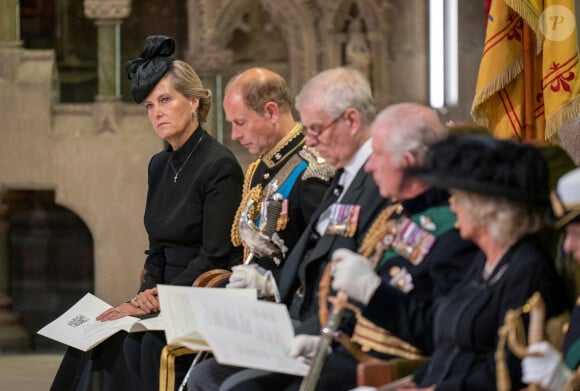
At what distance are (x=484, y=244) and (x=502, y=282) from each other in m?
0.12

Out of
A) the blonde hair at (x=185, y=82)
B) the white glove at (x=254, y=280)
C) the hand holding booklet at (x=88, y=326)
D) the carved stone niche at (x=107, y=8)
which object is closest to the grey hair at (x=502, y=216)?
the white glove at (x=254, y=280)

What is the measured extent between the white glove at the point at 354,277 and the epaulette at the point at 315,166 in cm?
111

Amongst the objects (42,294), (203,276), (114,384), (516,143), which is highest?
(516,143)

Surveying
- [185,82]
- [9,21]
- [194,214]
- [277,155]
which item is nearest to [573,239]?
[277,155]

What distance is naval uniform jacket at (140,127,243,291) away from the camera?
17.9ft

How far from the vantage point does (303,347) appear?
3.97 m

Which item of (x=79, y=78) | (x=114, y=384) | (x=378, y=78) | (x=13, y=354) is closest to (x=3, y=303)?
(x=13, y=354)

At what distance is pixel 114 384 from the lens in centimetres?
554

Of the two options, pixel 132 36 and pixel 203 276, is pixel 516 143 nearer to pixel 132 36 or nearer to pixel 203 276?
pixel 203 276

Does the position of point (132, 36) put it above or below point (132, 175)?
above

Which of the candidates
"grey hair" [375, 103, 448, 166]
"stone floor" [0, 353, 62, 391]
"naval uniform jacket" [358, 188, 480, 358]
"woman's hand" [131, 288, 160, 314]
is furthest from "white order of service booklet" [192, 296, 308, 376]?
"stone floor" [0, 353, 62, 391]

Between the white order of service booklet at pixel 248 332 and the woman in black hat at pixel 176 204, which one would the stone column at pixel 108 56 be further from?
the white order of service booklet at pixel 248 332

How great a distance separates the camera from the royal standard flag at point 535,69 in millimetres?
5438

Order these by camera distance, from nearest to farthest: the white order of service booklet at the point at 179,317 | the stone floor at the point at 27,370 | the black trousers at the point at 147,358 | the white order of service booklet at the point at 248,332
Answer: the white order of service booklet at the point at 248,332 → the white order of service booklet at the point at 179,317 → the black trousers at the point at 147,358 → the stone floor at the point at 27,370
